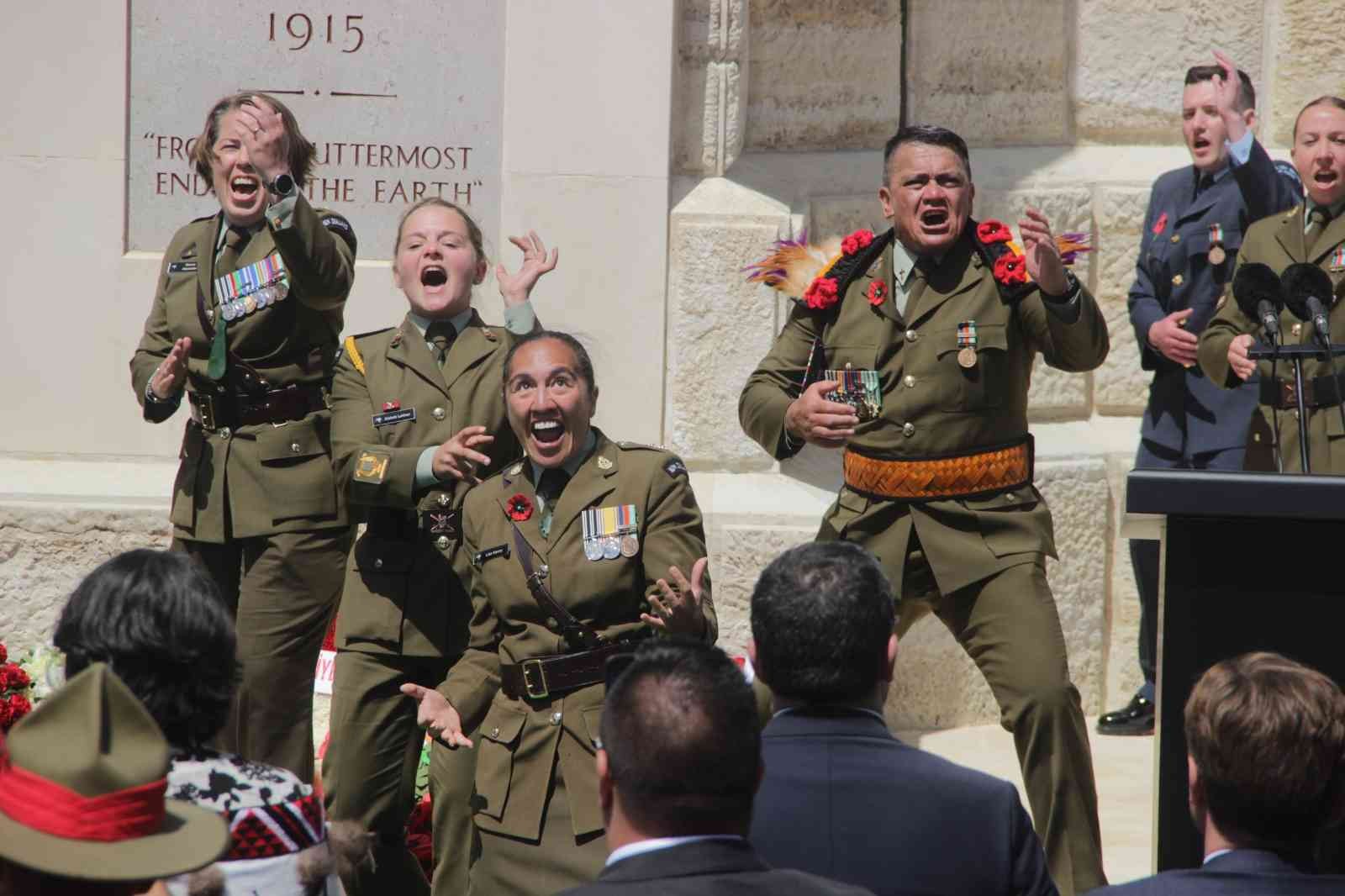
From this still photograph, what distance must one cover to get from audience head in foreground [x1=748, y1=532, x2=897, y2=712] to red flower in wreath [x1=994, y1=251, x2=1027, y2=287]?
7.43ft

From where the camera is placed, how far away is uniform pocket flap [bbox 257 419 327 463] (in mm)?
5707

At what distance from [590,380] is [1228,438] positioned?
9.93ft

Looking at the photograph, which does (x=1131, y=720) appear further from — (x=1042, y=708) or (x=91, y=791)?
(x=91, y=791)

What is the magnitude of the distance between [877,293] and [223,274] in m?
1.88

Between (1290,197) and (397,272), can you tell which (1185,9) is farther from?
(397,272)

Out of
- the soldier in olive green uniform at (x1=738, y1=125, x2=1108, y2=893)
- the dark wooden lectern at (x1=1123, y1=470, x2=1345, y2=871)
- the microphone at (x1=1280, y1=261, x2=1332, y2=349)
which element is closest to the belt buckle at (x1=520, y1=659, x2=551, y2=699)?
the soldier in olive green uniform at (x1=738, y1=125, x2=1108, y2=893)

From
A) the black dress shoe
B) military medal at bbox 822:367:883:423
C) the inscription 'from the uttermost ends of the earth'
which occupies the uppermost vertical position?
the inscription 'from the uttermost ends of the earth'

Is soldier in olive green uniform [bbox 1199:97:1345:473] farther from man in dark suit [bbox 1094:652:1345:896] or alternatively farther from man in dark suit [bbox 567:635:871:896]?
man in dark suit [bbox 567:635:871:896]

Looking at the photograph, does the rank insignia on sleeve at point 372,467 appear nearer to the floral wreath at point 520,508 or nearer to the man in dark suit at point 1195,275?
the floral wreath at point 520,508

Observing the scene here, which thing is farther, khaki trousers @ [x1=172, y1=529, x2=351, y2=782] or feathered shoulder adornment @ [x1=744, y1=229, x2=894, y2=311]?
khaki trousers @ [x1=172, y1=529, x2=351, y2=782]

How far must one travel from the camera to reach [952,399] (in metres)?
5.22

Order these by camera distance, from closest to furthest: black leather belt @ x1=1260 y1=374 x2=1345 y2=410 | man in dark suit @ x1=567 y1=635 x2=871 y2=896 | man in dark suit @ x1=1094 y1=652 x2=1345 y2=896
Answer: man in dark suit @ x1=567 y1=635 x2=871 y2=896 → man in dark suit @ x1=1094 y1=652 x2=1345 y2=896 → black leather belt @ x1=1260 y1=374 x2=1345 y2=410

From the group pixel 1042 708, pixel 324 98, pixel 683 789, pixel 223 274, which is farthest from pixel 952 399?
pixel 324 98

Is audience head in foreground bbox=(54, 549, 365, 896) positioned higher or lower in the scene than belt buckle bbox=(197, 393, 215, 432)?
lower
